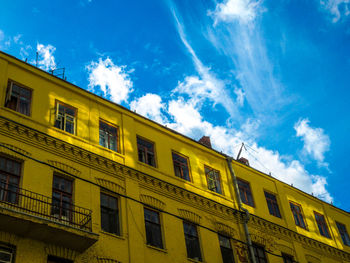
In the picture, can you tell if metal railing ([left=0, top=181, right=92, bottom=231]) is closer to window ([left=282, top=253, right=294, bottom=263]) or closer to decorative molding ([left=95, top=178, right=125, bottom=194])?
decorative molding ([left=95, top=178, right=125, bottom=194])

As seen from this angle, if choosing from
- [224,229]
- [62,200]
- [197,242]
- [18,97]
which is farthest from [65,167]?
[224,229]

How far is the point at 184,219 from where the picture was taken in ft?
78.6

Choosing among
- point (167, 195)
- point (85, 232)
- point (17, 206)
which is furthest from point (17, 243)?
point (167, 195)

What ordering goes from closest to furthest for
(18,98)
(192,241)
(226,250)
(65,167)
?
(65,167) → (18,98) → (192,241) → (226,250)

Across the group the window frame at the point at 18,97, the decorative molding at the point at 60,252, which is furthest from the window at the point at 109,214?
the window frame at the point at 18,97

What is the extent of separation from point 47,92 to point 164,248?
8851 mm

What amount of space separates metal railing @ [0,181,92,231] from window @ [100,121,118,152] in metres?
4.50

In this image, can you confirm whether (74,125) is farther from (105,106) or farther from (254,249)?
(254,249)

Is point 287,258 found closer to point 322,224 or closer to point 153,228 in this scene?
point 322,224

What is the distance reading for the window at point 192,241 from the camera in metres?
23.0

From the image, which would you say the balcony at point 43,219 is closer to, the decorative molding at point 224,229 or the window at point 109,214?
the window at point 109,214

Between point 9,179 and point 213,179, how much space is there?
12.3 meters

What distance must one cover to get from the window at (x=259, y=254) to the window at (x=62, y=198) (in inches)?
433

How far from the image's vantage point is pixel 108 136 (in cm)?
2384
